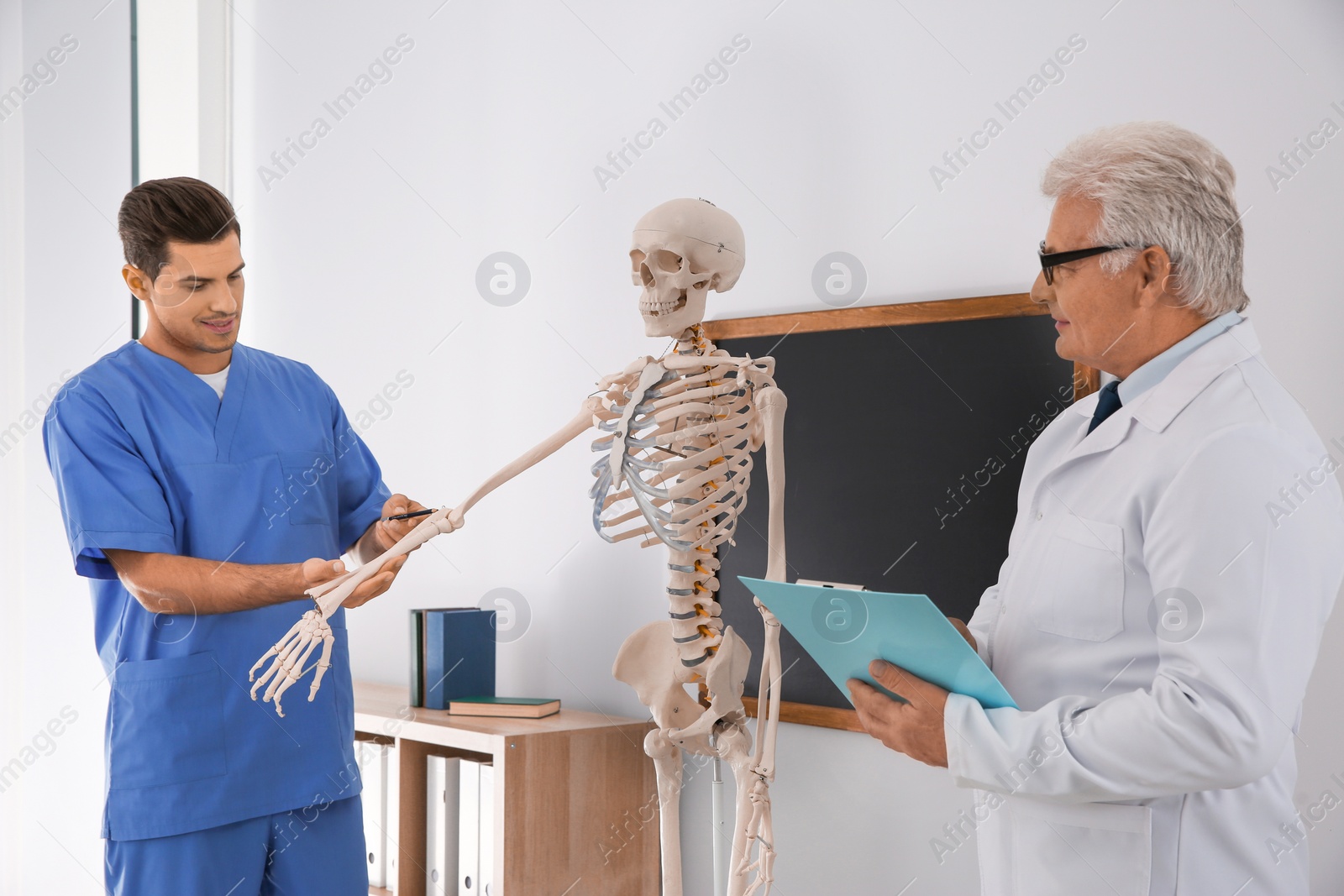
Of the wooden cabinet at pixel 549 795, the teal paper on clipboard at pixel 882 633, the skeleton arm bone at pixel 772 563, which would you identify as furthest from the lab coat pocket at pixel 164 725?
the teal paper on clipboard at pixel 882 633

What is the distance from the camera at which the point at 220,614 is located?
1.53 meters

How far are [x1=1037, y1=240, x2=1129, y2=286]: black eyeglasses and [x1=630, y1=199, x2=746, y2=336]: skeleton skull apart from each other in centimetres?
45

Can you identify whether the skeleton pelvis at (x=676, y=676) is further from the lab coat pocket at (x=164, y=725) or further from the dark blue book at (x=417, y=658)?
the dark blue book at (x=417, y=658)

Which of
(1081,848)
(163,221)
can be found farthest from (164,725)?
(1081,848)

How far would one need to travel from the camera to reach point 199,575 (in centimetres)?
141

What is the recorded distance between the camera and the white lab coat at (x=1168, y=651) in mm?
892

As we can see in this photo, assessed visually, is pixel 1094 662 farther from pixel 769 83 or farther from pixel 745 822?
pixel 769 83

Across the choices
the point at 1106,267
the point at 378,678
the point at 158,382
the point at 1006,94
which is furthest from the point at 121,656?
the point at 1006,94

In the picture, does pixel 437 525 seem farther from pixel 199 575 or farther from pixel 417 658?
pixel 417 658

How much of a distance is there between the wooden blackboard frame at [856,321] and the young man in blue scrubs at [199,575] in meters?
0.80

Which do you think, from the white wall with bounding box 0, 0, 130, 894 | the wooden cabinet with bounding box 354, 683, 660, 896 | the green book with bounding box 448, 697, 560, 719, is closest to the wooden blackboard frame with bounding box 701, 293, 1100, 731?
the wooden cabinet with bounding box 354, 683, 660, 896

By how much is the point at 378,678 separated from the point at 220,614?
1294 mm

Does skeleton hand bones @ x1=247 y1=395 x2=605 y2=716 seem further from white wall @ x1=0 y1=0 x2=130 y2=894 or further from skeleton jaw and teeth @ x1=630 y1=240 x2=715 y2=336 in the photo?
white wall @ x1=0 y1=0 x2=130 y2=894

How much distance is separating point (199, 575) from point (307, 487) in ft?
0.90
